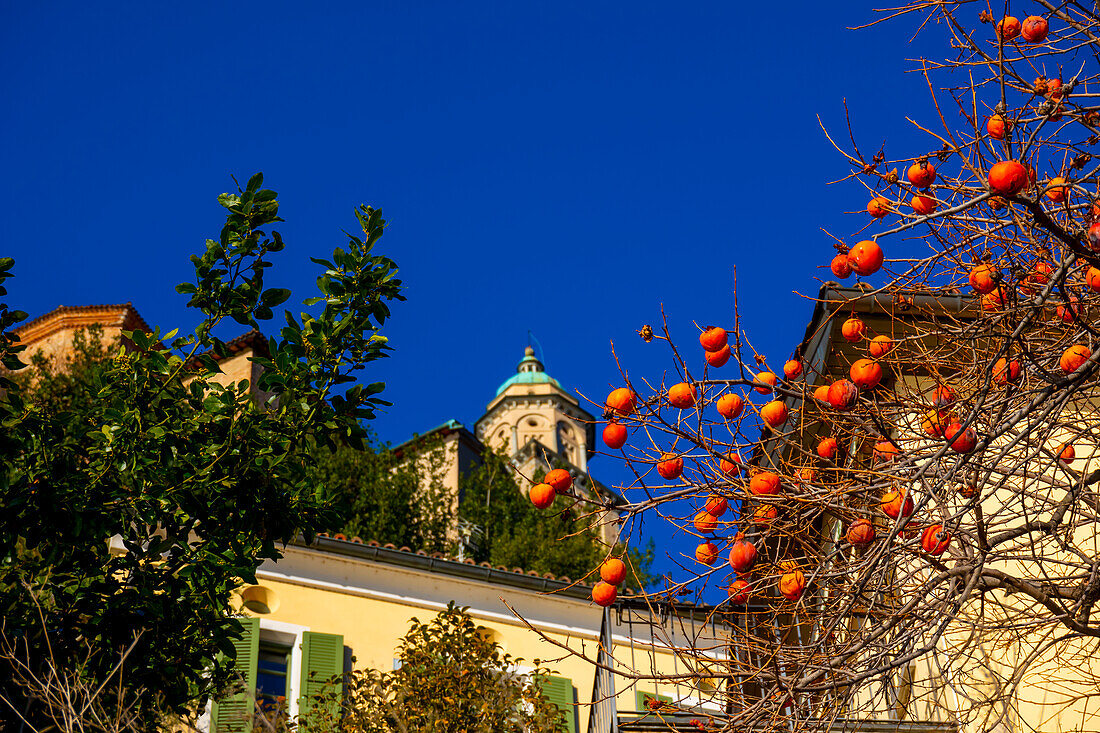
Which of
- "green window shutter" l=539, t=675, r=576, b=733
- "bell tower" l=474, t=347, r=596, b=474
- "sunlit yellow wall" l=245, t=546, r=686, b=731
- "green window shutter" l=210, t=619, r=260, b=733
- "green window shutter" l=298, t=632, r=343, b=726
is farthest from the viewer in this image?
"bell tower" l=474, t=347, r=596, b=474

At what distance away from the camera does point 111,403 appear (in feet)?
21.6

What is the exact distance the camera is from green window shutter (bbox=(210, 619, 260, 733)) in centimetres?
1076

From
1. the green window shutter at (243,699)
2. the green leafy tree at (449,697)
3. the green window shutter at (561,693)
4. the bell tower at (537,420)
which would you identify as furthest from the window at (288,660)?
the bell tower at (537,420)

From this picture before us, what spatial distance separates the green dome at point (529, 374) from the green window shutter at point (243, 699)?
43049 mm

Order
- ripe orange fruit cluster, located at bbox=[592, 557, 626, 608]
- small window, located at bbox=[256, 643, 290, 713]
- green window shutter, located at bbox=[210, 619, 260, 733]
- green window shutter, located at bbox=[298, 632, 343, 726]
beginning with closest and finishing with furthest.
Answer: ripe orange fruit cluster, located at bbox=[592, 557, 626, 608] < green window shutter, located at bbox=[210, 619, 260, 733] < green window shutter, located at bbox=[298, 632, 343, 726] < small window, located at bbox=[256, 643, 290, 713]

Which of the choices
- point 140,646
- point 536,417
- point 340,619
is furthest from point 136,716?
point 536,417

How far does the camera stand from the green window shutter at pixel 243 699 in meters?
10.8

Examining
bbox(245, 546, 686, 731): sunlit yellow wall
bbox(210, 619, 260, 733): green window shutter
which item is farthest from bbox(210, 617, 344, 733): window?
bbox(245, 546, 686, 731): sunlit yellow wall

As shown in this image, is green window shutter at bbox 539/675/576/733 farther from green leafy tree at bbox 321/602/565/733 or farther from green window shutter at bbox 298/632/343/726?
green window shutter at bbox 298/632/343/726

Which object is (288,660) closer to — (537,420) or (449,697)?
(449,697)

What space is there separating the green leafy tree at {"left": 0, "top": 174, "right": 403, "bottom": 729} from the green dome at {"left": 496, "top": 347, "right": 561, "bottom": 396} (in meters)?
49.1

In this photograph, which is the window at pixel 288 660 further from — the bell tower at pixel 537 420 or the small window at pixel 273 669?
the bell tower at pixel 537 420

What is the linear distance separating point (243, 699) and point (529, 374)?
46.7 m

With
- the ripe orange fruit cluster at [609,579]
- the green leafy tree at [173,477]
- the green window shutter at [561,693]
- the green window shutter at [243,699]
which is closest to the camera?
the ripe orange fruit cluster at [609,579]
